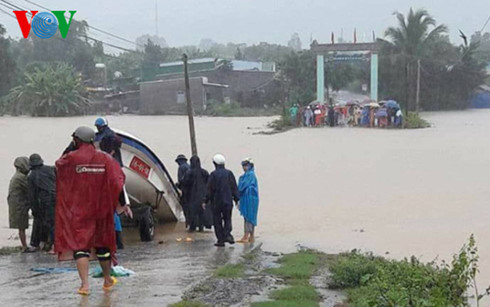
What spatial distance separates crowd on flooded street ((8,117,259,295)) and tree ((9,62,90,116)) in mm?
45124

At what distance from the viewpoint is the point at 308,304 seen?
6320 mm

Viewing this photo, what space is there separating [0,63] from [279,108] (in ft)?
67.9

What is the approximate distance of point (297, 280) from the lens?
7.71 m

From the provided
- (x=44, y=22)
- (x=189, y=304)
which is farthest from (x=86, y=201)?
(x=44, y=22)

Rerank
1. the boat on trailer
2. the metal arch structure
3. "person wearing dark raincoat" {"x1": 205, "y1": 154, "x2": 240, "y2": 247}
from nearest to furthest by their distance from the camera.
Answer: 1. "person wearing dark raincoat" {"x1": 205, "y1": 154, "x2": 240, "y2": 247}
2. the boat on trailer
3. the metal arch structure

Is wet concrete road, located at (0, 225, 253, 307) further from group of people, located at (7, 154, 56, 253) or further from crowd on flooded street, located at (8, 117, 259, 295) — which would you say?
group of people, located at (7, 154, 56, 253)

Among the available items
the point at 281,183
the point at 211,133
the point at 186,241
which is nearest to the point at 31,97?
the point at 211,133

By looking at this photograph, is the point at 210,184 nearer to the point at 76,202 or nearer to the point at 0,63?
the point at 76,202

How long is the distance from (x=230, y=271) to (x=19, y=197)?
357 centimetres

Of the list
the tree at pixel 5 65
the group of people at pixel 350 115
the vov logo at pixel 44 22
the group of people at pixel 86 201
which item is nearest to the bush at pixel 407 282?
the group of people at pixel 86 201

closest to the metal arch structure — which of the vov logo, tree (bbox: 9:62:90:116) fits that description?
tree (bbox: 9:62:90:116)

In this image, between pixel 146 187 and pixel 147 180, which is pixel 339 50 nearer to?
pixel 146 187

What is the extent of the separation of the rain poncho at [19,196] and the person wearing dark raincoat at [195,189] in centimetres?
280

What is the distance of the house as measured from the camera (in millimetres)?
56312
